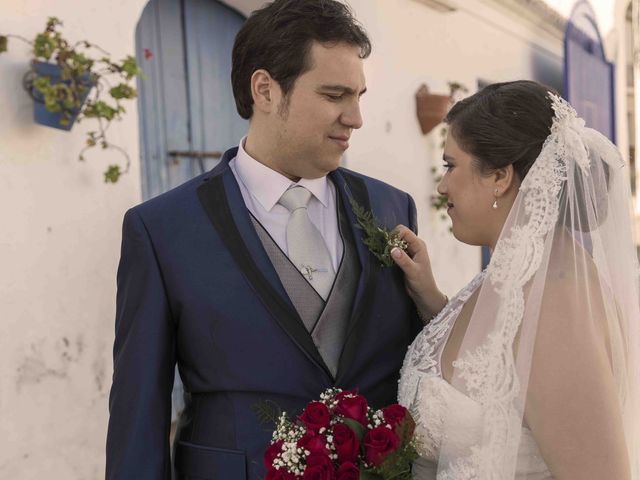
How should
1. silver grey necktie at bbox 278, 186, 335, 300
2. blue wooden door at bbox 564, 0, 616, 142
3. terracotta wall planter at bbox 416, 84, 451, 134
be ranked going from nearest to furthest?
1. silver grey necktie at bbox 278, 186, 335, 300
2. terracotta wall planter at bbox 416, 84, 451, 134
3. blue wooden door at bbox 564, 0, 616, 142

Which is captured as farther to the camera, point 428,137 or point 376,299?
point 428,137

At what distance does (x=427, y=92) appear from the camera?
17.2ft

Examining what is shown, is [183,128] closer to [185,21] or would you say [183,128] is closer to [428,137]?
[185,21]

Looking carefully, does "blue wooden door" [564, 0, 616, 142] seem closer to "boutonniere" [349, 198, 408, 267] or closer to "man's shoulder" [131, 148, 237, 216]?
"boutonniere" [349, 198, 408, 267]

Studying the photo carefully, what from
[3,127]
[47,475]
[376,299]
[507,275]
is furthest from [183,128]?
[507,275]

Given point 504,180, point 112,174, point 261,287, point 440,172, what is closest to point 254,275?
point 261,287

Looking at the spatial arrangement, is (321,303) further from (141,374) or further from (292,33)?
(292,33)

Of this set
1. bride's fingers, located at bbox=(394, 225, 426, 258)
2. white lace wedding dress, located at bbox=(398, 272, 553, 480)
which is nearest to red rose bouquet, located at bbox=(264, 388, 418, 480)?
white lace wedding dress, located at bbox=(398, 272, 553, 480)

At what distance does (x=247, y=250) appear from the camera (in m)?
1.97

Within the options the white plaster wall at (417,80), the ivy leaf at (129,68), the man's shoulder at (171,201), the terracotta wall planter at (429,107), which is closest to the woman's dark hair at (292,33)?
the man's shoulder at (171,201)

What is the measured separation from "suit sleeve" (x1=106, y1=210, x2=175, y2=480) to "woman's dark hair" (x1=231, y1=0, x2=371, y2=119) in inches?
23.3

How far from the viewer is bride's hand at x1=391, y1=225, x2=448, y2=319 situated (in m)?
2.18

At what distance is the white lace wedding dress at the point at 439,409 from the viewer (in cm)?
180

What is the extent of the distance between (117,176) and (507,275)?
1761 mm
